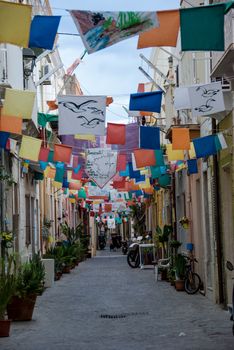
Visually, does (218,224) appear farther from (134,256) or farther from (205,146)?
(134,256)

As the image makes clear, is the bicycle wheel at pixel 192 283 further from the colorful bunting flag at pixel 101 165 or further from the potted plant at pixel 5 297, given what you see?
the potted plant at pixel 5 297

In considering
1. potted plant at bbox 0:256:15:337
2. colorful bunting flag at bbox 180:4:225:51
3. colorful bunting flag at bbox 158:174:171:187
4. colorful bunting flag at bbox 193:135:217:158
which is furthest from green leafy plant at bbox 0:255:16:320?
colorful bunting flag at bbox 158:174:171:187

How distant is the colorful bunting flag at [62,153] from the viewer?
1966cm

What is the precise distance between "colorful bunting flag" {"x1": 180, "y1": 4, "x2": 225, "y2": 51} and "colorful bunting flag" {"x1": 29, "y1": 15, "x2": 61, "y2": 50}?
5.83 feet

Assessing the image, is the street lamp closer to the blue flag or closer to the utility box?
the utility box

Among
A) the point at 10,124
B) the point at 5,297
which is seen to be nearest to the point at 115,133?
the point at 10,124

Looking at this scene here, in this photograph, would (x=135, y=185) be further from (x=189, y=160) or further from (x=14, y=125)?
(x=14, y=125)

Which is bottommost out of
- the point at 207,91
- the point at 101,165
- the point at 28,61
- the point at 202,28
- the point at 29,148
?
the point at 29,148

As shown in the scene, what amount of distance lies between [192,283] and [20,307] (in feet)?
22.7

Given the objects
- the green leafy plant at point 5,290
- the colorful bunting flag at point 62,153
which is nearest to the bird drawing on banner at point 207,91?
the green leafy plant at point 5,290

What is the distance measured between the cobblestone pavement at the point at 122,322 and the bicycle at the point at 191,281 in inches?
9.3

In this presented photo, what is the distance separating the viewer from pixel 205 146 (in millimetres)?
16469

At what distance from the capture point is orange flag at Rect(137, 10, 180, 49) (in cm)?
1044

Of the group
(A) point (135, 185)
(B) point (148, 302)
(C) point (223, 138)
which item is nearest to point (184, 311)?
(B) point (148, 302)
